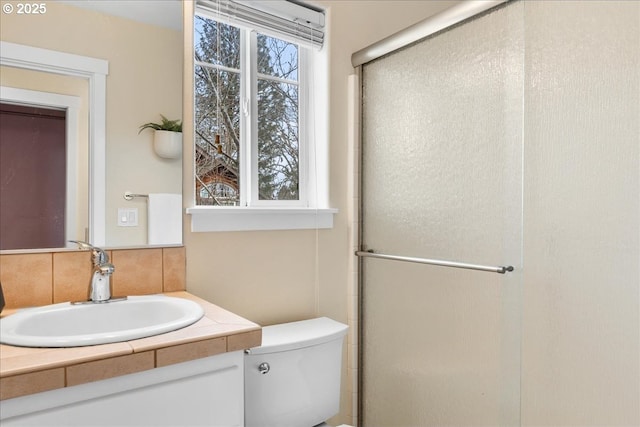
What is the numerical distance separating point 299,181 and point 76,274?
896mm

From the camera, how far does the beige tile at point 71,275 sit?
1.25 m

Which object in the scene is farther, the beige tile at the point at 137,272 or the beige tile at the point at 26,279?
the beige tile at the point at 137,272

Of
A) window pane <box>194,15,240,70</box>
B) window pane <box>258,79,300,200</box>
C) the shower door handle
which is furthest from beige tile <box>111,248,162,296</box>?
the shower door handle

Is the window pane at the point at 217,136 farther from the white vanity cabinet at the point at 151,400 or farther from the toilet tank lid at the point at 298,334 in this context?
the white vanity cabinet at the point at 151,400

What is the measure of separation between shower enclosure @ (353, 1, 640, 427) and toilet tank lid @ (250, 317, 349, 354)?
0.32 meters

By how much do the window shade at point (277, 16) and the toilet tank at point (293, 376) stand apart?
1.13m

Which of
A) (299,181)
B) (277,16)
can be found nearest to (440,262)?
(299,181)

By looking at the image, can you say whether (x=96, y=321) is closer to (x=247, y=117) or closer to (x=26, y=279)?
(x=26, y=279)

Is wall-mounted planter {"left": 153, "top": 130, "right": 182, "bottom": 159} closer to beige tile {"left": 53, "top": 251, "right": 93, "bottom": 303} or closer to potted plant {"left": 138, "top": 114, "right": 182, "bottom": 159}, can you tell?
potted plant {"left": 138, "top": 114, "right": 182, "bottom": 159}

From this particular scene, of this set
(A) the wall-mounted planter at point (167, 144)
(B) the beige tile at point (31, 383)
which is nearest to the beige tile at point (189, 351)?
(B) the beige tile at point (31, 383)

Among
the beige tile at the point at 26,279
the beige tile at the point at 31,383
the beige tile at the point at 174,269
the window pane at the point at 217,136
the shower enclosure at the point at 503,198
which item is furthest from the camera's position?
the window pane at the point at 217,136

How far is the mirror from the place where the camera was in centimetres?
122

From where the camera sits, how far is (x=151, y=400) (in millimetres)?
910

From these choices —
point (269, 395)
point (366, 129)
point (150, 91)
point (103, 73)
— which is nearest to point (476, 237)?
point (366, 129)
